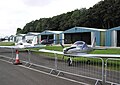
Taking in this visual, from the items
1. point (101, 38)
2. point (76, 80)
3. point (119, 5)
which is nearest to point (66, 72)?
point (76, 80)

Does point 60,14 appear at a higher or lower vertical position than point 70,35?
higher

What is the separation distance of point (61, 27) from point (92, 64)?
86706mm

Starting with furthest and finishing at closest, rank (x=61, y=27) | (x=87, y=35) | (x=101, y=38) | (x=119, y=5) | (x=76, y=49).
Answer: (x=61, y=27), (x=119, y=5), (x=87, y=35), (x=101, y=38), (x=76, y=49)

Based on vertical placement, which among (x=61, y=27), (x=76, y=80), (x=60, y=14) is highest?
(x=60, y=14)

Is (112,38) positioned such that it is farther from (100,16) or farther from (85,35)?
(100,16)

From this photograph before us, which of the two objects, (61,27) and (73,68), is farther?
(61,27)

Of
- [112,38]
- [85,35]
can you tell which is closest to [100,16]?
[85,35]

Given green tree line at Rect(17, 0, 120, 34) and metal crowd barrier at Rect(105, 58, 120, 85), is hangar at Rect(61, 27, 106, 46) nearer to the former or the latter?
green tree line at Rect(17, 0, 120, 34)

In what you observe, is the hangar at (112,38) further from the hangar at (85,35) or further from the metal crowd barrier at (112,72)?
the metal crowd barrier at (112,72)

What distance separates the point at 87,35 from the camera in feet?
197

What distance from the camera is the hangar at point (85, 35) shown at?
49406mm

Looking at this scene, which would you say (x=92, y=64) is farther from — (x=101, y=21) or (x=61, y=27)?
(x=61, y=27)

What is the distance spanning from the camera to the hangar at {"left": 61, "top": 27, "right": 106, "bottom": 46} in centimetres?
4941

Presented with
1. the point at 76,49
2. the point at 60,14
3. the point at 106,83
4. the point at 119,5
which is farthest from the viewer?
the point at 60,14
